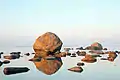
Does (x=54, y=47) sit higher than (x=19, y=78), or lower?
higher

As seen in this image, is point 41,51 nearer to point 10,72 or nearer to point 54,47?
point 54,47

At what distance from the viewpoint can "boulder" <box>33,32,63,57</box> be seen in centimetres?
3030

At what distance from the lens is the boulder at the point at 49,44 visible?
3030 cm

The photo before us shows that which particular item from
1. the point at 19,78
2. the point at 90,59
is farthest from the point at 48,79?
the point at 90,59

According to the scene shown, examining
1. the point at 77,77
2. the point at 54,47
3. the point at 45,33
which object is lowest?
the point at 77,77

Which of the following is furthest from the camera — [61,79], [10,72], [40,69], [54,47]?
[54,47]

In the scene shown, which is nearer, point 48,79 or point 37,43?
point 48,79

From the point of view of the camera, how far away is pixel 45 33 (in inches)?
1238

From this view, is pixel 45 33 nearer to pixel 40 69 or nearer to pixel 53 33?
pixel 53 33

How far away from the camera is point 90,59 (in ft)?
81.8

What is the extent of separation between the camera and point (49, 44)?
30219mm

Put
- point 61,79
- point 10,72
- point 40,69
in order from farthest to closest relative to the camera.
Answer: point 40,69 → point 10,72 → point 61,79

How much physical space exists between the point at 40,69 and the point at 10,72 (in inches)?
110

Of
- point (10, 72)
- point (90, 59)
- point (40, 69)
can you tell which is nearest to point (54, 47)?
point (90, 59)
